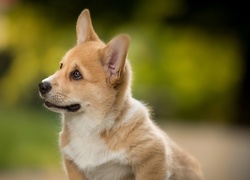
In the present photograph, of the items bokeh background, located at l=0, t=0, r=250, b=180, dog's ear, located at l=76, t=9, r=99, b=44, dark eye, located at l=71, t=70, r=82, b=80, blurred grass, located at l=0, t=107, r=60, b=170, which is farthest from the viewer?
bokeh background, located at l=0, t=0, r=250, b=180

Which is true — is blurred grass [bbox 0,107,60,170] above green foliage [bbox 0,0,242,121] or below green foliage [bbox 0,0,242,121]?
below

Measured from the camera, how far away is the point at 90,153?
3.80 meters

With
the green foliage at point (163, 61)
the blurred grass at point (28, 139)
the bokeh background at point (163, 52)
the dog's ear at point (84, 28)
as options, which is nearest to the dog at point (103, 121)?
the dog's ear at point (84, 28)

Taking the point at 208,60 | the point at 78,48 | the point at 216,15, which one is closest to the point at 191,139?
the point at 208,60

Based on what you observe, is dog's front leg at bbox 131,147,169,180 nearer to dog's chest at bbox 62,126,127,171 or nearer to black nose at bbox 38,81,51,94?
dog's chest at bbox 62,126,127,171

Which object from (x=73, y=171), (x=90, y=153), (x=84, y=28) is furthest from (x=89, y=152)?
(x=84, y=28)

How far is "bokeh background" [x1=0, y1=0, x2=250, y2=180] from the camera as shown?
9758 mm

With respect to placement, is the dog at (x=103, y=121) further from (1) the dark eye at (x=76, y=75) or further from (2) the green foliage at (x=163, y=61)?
(2) the green foliage at (x=163, y=61)

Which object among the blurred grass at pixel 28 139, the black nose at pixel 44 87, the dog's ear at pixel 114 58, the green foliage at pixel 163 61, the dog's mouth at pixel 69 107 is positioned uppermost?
the dog's ear at pixel 114 58

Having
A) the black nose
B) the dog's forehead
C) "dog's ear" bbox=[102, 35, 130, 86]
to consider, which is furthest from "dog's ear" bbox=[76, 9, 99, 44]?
the black nose

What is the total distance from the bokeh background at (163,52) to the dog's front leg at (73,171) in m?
5.39

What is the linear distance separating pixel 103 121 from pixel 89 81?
25 centimetres

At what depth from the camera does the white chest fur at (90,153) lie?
3.76m

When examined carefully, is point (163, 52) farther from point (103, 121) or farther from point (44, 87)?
point (44, 87)
